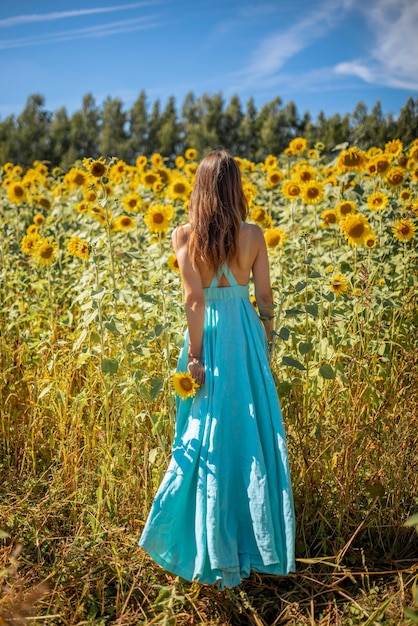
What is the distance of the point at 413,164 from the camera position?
15.6ft

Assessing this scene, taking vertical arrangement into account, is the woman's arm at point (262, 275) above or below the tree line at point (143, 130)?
below

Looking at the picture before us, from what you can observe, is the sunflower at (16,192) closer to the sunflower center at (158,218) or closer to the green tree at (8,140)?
the sunflower center at (158,218)

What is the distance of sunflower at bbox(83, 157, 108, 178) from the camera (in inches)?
98.3

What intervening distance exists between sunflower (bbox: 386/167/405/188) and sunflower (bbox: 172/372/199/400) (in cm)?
254

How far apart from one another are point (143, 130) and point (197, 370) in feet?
74.1

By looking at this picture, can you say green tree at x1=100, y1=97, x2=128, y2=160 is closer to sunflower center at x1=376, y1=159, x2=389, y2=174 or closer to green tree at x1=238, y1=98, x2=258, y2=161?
green tree at x1=238, y1=98, x2=258, y2=161

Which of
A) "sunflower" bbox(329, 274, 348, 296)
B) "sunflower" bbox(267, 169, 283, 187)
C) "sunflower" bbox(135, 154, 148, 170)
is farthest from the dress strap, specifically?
"sunflower" bbox(135, 154, 148, 170)

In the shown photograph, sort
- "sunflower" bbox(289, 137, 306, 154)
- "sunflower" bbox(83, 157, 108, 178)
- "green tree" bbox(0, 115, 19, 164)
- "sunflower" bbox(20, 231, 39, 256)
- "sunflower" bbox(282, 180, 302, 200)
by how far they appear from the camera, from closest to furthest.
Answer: "sunflower" bbox(83, 157, 108, 178) → "sunflower" bbox(20, 231, 39, 256) → "sunflower" bbox(282, 180, 302, 200) → "sunflower" bbox(289, 137, 306, 154) → "green tree" bbox(0, 115, 19, 164)

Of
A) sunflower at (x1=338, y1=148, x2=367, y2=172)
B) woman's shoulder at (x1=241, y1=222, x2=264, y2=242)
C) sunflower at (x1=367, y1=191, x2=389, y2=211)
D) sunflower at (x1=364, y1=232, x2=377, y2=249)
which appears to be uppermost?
sunflower at (x1=338, y1=148, x2=367, y2=172)

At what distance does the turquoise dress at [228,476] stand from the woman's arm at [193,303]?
34 mm

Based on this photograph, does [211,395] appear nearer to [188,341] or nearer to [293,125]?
[188,341]

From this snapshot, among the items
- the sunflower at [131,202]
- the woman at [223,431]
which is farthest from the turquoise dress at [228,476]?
the sunflower at [131,202]

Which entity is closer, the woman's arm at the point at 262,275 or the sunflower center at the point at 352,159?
the woman's arm at the point at 262,275

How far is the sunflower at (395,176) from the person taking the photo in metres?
4.02
